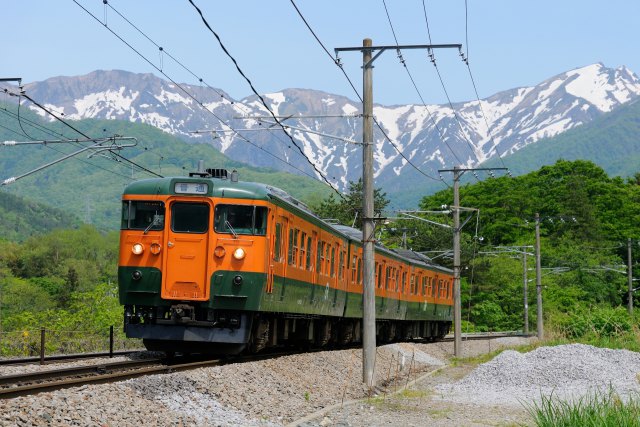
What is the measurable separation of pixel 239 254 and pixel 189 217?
3.60 feet

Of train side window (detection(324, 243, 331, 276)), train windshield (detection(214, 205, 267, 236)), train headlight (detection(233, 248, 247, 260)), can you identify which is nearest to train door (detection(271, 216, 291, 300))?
train windshield (detection(214, 205, 267, 236))

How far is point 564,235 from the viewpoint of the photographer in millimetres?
96062

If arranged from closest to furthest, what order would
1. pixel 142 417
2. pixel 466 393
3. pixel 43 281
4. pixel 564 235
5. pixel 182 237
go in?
pixel 142 417 → pixel 182 237 → pixel 466 393 → pixel 564 235 → pixel 43 281

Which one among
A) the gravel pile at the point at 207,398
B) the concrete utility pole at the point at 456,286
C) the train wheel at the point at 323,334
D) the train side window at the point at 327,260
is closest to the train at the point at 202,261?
the gravel pile at the point at 207,398

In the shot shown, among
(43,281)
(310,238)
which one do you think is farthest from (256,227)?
(43,281)

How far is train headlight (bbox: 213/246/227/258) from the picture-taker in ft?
59.7

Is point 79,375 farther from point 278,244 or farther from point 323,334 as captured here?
point 323,334

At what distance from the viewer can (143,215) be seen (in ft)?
61.0

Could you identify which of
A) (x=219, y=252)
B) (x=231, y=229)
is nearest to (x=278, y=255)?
(x=231, y=229)

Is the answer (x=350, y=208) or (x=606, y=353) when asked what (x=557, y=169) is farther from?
(x=606, y=353)

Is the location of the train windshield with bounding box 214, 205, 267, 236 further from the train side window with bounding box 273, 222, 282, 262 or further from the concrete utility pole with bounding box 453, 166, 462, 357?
the concrete utility pole with bounding box 453, 166, 462, 357

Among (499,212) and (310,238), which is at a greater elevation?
(499,212)

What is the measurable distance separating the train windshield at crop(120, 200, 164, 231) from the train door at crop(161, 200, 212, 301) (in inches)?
8.0

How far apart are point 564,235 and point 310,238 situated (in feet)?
251
